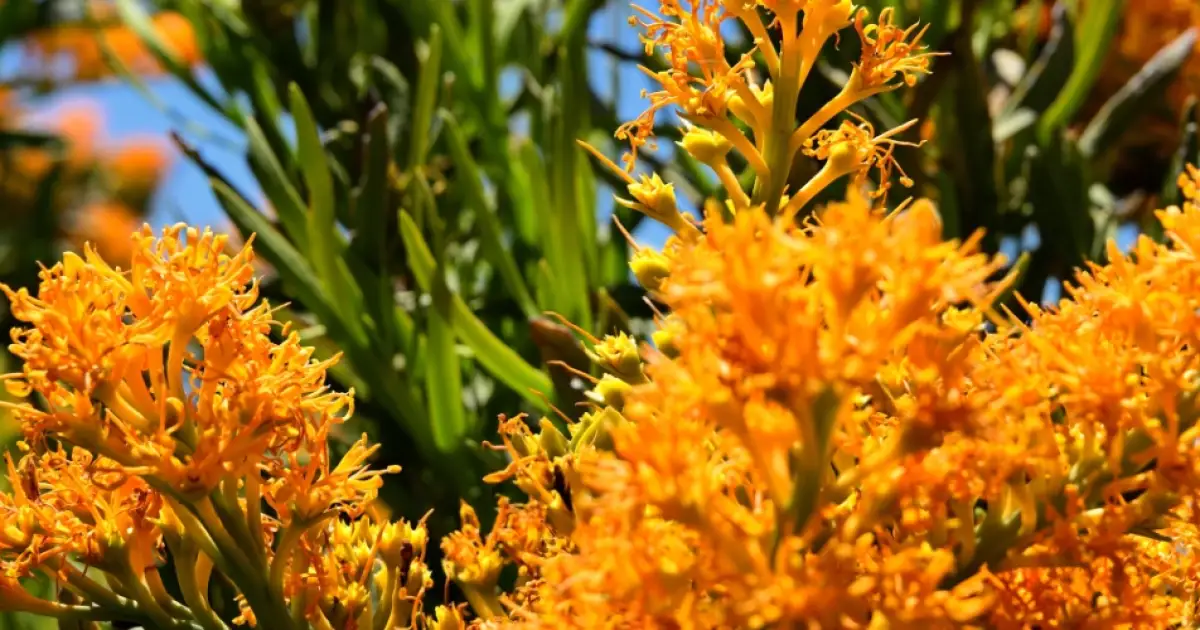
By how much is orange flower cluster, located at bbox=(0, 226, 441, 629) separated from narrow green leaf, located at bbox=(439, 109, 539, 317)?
59cm

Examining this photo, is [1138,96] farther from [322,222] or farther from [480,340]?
[322,222]

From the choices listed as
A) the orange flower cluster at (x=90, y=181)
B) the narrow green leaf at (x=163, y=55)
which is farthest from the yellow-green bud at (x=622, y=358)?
the orange flower cluster at (x=90, y=181)

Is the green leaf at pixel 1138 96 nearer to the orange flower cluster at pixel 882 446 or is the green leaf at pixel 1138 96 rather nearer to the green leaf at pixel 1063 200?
the green leaf at pixel 1063 200

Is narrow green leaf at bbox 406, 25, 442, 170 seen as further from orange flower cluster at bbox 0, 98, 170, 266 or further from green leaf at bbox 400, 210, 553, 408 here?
orange flower cluster at bbox 0, 98, 170, 266

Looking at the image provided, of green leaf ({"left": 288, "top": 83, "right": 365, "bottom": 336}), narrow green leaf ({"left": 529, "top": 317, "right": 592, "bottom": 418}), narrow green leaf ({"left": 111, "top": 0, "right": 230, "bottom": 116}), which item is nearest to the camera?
narrow green leaf ({"left": 529, "top": 317, "right": 592, "bottom": 418})

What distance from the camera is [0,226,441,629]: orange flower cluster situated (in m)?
0.69

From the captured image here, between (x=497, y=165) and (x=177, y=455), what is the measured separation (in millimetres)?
876

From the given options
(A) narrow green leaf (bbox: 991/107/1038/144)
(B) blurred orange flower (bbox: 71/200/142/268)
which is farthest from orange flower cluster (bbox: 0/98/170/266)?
Result: (A) narrow green leaf (bbox: 991/107/1038/144)

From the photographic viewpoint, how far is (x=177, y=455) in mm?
708

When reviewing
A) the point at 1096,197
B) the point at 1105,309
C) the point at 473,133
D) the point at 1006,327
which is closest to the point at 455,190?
the point at 473,133

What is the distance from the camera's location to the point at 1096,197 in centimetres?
162

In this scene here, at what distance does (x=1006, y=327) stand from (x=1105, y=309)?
11cm

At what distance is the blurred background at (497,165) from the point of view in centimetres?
127

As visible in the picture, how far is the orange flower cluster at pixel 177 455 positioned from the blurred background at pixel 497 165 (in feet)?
0.88
